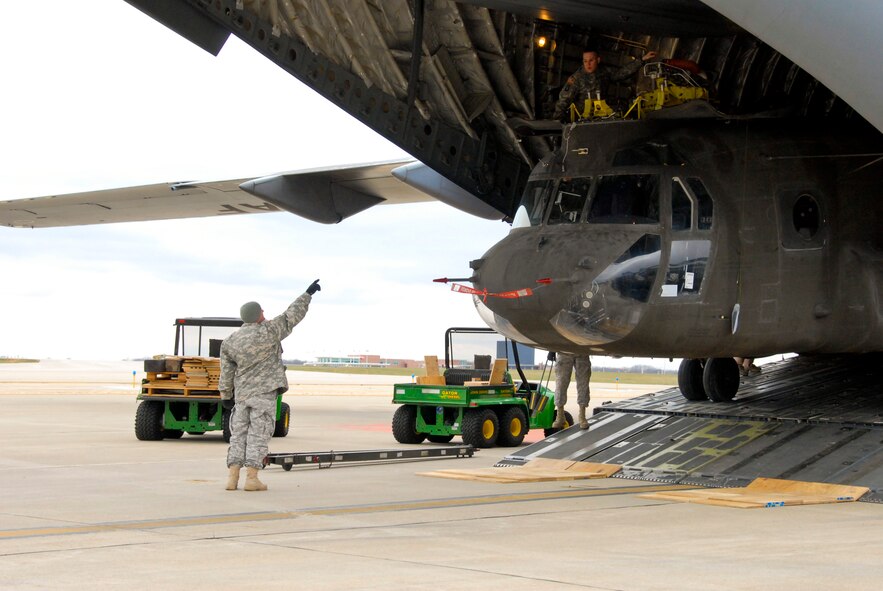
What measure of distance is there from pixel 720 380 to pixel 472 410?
4641 millimetres

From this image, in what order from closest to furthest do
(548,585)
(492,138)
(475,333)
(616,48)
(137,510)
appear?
(548,585), (137,510), (616,48), (492,138), (475,333)

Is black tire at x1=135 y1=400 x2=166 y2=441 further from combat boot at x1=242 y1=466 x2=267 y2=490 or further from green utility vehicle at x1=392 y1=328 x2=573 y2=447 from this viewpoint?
combat boot at x1=242 y1=466 x2=267 y2=490

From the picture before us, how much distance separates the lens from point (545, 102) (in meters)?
15.0

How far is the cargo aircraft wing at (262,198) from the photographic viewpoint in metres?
18.5

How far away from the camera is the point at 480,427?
57.3 ft

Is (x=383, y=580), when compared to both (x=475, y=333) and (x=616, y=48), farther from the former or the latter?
(x=475, y=333)

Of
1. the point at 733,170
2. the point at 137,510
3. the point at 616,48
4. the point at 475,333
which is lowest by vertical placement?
the point at 137,510

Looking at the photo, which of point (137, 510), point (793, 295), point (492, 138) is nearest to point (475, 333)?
point (492, 138)

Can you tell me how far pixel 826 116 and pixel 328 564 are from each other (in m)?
9.47

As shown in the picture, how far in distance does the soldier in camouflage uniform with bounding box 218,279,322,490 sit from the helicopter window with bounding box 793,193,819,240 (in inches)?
214

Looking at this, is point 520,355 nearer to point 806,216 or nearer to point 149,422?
point 149,422

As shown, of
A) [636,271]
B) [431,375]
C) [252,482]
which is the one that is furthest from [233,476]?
[431,375]

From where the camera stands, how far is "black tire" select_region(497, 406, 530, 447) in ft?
59.1

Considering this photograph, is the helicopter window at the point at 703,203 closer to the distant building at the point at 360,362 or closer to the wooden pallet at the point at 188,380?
the wooden pallet at the point at 188,380
